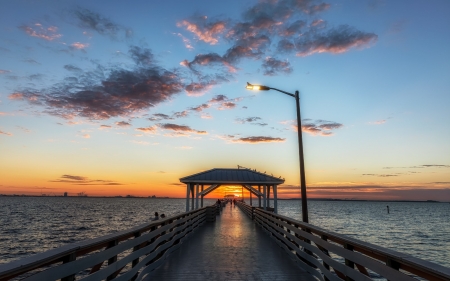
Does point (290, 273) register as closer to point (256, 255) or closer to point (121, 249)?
point (256, 255)

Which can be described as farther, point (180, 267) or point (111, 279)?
point (180, 267)

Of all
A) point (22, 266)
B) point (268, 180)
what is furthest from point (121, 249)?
point (268, 180)

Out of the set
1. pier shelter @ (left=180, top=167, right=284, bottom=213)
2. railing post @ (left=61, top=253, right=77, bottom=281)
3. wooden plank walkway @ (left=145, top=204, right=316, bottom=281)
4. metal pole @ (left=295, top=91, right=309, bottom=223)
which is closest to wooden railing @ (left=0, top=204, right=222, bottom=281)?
railing post @ (left=61, top=253, right=77, bottom=281)

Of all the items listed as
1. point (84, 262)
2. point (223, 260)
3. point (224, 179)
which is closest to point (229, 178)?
point (224, 179)

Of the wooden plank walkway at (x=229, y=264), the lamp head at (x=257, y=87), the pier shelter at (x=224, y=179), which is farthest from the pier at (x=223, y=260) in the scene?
the pier shelter at (x=224, y=179)

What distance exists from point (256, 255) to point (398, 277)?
18.7 ft

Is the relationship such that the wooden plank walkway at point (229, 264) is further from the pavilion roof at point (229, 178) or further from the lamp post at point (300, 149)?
the pavilion roof at point (229, 178)

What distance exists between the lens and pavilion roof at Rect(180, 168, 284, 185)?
21.5 meters

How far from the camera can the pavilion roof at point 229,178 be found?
21469mm

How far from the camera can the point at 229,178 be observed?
71.7 feet

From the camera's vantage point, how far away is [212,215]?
20.9 m

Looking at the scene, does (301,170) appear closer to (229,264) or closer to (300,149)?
(300,149)

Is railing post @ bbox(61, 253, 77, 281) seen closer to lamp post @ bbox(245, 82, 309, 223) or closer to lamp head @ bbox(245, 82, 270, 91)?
lamp post @ bbox(245, 82, 309, 223)

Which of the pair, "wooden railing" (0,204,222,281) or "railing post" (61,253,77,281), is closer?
"wooden railing" (0,204,222,281)
